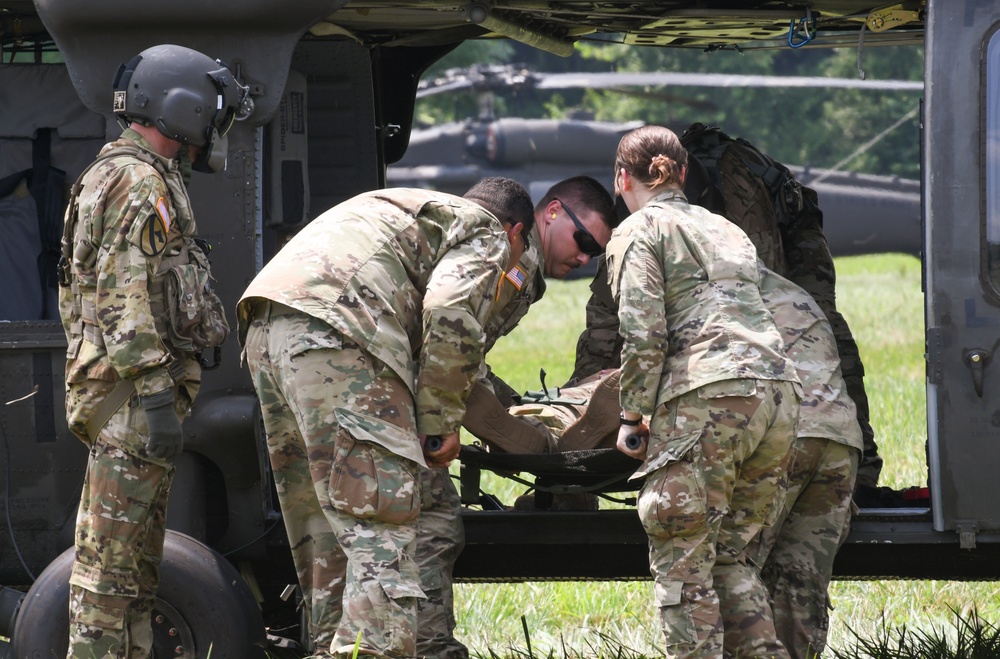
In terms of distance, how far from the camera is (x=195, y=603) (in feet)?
13.0

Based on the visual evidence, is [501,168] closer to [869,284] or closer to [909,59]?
[869,284]

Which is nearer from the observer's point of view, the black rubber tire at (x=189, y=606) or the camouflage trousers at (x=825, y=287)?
the black rubber tire at (x=189, y=606)

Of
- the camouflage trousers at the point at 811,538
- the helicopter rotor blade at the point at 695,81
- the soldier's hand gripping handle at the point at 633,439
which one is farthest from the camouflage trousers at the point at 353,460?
the helicopter rotor blade at the point at 695,81

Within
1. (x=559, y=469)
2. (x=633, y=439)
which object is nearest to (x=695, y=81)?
(x=559, y=469)

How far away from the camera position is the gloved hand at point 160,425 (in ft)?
12.2

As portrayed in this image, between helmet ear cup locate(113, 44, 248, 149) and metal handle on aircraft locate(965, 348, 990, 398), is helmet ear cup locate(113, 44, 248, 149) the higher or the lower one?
the higher one

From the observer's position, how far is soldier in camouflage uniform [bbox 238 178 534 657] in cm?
358

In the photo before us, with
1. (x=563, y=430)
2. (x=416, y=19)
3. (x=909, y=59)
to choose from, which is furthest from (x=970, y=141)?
(x=909, y=59)

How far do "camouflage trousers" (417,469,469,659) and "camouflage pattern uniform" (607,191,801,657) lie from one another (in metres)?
0.69

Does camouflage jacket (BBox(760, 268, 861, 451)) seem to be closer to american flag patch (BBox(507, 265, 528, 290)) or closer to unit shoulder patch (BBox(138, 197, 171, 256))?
american flag patch (BBox(507, 265, 528, 290))

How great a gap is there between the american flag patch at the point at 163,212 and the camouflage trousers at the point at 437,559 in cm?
108

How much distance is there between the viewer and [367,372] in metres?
3.64

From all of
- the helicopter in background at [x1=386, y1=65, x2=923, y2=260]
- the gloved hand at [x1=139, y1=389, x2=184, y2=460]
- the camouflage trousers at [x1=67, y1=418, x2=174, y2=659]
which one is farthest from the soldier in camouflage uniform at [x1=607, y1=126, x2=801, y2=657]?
the helicopter in background at [x1=386, y1=65, x2=923, y2=260]

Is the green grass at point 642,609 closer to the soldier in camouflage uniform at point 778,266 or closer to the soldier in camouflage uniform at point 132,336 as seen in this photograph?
the soldier in camouflage uniform at point 778,266
